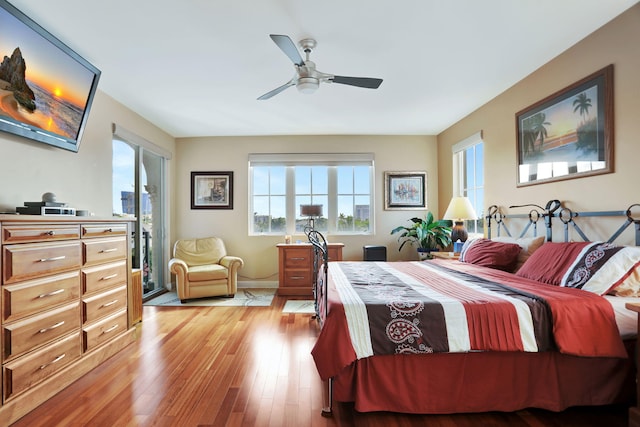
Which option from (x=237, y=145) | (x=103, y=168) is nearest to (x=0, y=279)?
(x=103, y=168)

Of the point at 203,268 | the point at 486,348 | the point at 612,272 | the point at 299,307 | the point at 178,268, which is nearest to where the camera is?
the point at 486,348

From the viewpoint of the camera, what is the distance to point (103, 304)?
2.60 metres

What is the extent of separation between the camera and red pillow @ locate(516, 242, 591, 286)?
2.21 meters

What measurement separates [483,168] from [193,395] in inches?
156

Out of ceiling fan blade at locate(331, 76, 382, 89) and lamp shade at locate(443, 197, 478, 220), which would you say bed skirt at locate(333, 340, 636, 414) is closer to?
ceiling fan blade at locate(331, 76, 382, 89)

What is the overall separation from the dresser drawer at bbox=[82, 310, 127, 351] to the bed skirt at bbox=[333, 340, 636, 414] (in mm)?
1956

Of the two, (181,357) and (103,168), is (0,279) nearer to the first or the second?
(181,357)

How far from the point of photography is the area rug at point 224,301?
168 inches

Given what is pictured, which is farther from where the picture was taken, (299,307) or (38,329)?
(299,307)

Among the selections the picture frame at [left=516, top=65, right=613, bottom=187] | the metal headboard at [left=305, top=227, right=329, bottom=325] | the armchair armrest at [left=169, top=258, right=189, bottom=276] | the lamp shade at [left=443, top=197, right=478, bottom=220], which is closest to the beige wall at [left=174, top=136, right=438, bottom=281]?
the armchair armrest at [left=169, top=258, right=189, bottom=276]

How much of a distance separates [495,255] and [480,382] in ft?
4.74

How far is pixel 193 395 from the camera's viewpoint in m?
2.07

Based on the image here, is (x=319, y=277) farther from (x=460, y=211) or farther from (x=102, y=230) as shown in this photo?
(x=460, y=211)

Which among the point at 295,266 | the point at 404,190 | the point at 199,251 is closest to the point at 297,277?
the point at 295,266
